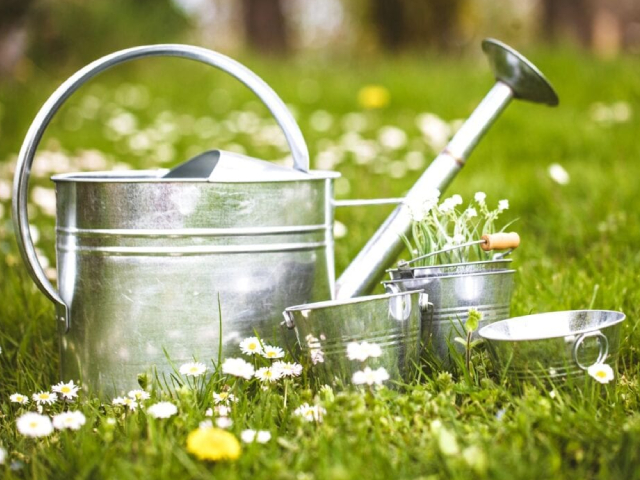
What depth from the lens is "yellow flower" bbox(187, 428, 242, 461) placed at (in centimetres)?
110

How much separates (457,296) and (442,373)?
162 millimetres

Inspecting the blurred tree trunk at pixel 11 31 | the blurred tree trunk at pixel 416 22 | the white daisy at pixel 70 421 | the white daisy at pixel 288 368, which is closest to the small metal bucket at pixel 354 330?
the white daisy at pixel 288 368

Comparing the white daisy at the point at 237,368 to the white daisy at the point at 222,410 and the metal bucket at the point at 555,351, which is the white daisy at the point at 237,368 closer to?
the white daisy at the point at 222,410

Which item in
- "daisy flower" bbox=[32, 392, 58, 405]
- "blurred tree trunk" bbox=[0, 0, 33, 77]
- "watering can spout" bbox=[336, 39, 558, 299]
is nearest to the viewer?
"daisy flower" bbox=[32, 392, 58, 405]

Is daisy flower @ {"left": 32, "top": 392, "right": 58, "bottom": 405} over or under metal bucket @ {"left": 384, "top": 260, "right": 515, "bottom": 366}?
under

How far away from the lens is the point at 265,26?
10141 mm

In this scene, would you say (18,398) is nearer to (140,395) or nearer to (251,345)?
(140,395)

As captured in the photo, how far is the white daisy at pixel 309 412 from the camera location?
1.29 metres

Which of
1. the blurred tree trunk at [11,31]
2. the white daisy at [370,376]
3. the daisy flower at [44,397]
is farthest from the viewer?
the blurred tree trunk at [11,31]

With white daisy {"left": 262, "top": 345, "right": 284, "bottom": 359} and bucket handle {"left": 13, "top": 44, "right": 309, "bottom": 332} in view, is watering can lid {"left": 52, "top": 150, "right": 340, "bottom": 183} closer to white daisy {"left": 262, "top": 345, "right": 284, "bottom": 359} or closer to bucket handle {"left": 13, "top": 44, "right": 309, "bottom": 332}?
bucket handle {"left": 13, "top": 44, "right": 309, "bottom": 332}

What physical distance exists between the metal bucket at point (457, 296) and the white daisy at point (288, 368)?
0.74 ft

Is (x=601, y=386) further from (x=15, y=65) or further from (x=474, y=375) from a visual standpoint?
(x=15, y=65)

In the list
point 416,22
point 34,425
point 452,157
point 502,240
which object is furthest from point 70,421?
point 416,22

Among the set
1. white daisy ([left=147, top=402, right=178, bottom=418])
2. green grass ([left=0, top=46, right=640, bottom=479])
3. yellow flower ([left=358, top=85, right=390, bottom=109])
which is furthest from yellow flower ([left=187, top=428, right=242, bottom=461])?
yellow flower ([left=358, top=85, right=390, bottom=109])
